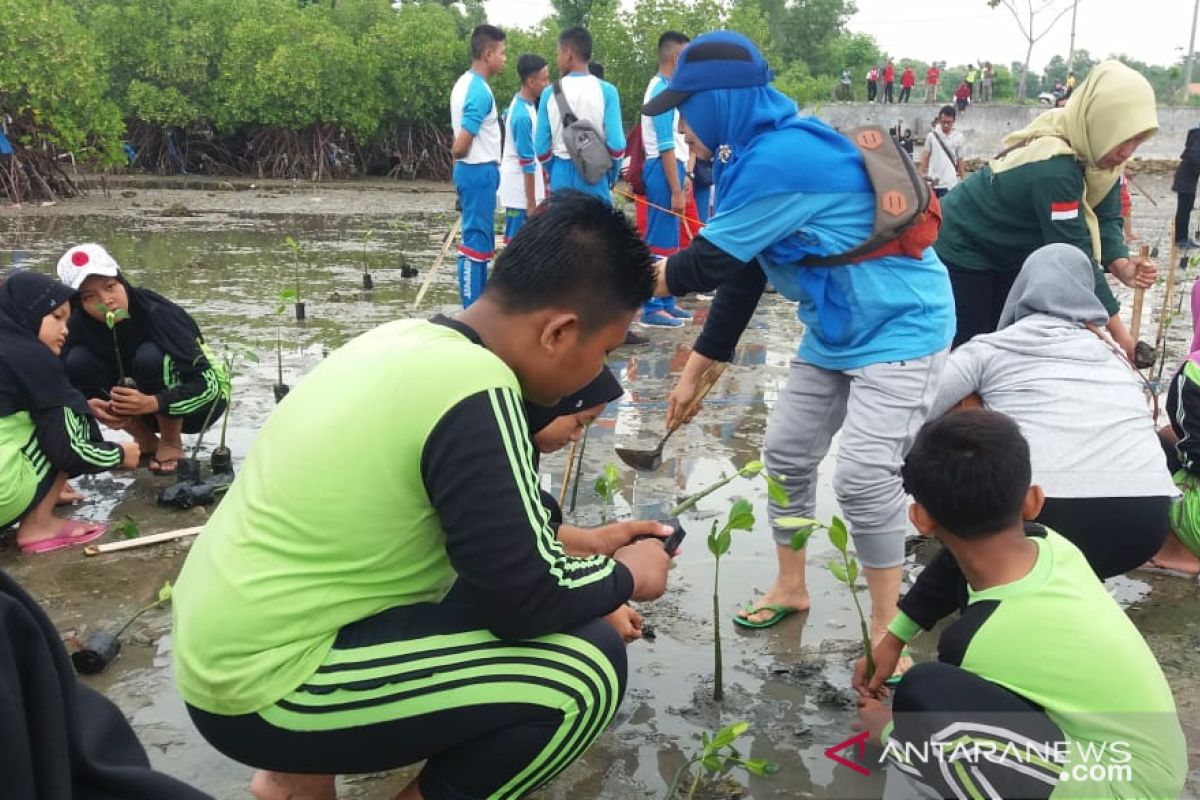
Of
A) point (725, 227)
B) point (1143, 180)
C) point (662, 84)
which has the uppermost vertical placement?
point (662, 84)

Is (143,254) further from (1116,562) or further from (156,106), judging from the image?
(156,106)

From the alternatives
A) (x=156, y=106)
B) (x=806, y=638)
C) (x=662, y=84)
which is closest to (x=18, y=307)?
(x=806, y=638)

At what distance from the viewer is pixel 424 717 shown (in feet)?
6.64

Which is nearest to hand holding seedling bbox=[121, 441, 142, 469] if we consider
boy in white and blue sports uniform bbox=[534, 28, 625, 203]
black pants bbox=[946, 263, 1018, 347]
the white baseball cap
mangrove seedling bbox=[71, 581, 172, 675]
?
the white baseball cap

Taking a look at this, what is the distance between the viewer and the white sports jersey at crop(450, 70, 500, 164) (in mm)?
7504

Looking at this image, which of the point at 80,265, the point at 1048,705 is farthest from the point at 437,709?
the point at 80,265

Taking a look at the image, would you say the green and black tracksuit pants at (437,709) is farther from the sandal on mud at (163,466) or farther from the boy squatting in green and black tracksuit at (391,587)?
the sandal on mud at (163,466)

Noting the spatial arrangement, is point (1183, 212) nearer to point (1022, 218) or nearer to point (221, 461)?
point (1022, 218)

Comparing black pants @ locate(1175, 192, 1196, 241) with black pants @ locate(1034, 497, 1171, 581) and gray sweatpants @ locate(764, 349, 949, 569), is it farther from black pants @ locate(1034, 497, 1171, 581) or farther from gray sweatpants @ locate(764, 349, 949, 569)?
gray sweatpants @ locate(764, 349, 949, 569)

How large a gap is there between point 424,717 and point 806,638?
6.11ft

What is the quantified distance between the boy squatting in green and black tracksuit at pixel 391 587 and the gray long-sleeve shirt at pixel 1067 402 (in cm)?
183

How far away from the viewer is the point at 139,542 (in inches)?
162

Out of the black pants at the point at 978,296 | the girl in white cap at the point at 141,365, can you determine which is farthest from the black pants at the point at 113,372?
the black pants at the point at 978,296

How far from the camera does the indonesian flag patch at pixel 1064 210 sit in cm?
439
